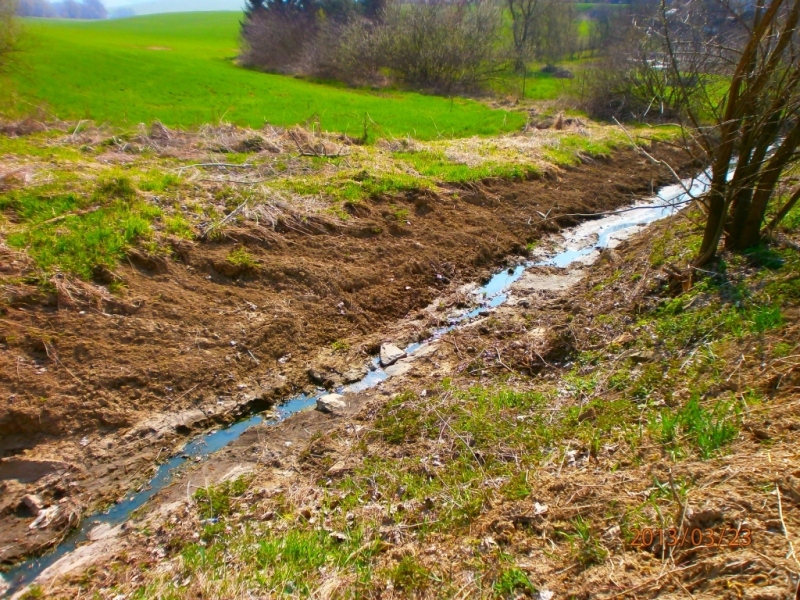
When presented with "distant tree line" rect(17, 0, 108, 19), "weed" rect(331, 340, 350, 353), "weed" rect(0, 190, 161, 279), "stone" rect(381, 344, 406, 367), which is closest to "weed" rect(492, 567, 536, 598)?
"stone" rect(381, 344, 406, 367)

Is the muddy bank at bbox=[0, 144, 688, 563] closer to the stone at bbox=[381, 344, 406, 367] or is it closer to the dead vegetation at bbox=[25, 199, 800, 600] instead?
the stone at bbox=[381, 344, 406, 367]

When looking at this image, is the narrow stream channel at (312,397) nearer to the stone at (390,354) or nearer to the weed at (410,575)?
the stone at (390,354)

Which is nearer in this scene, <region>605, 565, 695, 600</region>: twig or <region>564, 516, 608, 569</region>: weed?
<region>605, 565, 695, 600</region>: twig

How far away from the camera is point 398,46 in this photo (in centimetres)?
3578

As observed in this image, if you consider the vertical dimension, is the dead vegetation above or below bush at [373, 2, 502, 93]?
below

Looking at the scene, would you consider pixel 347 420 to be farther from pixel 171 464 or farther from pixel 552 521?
pixel 552 521

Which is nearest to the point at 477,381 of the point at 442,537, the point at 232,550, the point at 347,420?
the point at 347,420

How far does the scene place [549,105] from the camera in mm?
28344

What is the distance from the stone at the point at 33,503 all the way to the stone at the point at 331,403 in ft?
8.97

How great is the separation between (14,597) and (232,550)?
5.43 feet

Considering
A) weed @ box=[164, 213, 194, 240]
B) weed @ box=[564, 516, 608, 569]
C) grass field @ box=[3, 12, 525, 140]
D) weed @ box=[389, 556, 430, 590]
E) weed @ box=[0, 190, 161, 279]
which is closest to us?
weed @ box=[564, 516, 608, 569]
